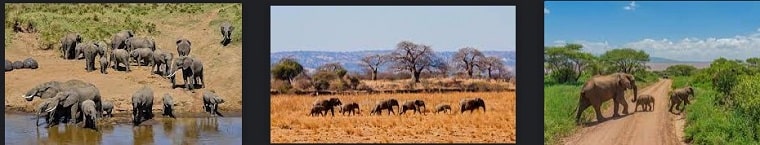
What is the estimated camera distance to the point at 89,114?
34.9ft

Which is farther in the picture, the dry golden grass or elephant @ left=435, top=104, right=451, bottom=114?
elephant @ left=435, top=104, right=451, bottom=114

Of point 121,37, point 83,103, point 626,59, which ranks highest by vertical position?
point 121,37

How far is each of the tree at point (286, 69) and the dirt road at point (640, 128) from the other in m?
2.63

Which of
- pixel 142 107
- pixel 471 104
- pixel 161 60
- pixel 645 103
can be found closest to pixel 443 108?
pixel 471 104

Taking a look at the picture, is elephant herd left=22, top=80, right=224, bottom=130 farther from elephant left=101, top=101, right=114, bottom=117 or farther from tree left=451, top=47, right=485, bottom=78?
tree left=451, top=47, right=485, bottom=78

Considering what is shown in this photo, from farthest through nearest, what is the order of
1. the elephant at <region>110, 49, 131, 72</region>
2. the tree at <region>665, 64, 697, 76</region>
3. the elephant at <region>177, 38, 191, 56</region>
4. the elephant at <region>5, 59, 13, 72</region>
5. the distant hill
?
the elephant at <region>110, 49, 131, 72</region> < the elephant at <region>177, 38, 191, 56</region> < the elephant at <region>5, 59, 13, 72</region> < the distant hill < the tree at <region>665, 64, 697, 76</region>

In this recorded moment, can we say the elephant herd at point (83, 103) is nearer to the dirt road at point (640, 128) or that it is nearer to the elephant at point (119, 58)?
the elephant at point (119, 58)

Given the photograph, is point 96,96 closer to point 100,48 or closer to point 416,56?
point 100,48

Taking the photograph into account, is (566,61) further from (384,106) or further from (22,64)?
(22,64)

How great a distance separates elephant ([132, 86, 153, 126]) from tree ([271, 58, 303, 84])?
49.9 inches

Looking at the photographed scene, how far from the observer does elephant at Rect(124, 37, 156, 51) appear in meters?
11.0

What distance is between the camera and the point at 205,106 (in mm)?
10898

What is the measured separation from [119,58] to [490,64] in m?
3.66

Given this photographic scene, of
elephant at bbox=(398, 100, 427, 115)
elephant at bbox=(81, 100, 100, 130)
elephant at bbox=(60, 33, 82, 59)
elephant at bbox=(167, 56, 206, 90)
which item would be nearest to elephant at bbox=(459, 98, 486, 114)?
elephant at bbox=(398, 100, 427, 115)
